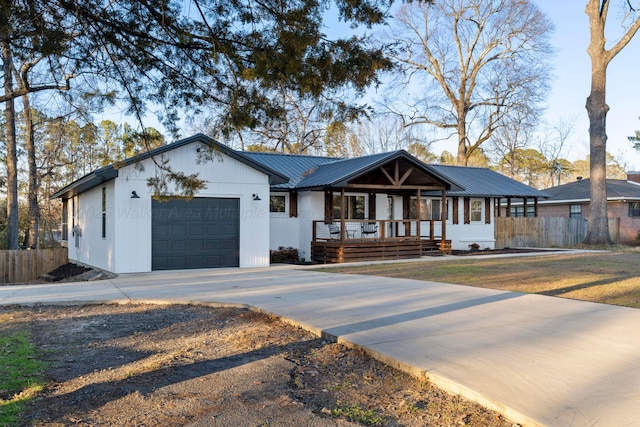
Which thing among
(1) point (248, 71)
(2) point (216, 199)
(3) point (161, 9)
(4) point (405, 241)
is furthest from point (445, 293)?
(4) point (405, 241)

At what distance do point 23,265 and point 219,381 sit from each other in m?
16.4

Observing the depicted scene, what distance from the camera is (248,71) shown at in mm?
6844

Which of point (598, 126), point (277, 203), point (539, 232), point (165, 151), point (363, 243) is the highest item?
point (598, 126)

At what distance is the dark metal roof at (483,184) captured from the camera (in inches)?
990

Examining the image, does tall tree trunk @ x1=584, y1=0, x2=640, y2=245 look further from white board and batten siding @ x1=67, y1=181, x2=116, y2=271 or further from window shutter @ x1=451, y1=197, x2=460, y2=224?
white board and batten siding @ x1=67, y1=181, x2=116, y2=271

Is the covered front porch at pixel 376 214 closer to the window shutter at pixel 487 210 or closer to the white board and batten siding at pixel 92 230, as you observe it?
the window shutter at pixel 487 210

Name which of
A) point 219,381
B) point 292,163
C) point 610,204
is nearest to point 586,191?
point 610,204

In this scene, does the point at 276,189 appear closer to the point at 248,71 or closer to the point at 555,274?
the point at 555,274

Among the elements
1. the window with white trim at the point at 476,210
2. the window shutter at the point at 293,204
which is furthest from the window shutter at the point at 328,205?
the window with white trim at the point at 476,210

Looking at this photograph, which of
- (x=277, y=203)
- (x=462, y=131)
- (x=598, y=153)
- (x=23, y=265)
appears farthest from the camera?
(x=462, y=131)

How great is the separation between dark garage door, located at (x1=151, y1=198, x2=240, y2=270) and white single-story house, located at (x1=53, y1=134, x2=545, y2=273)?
0.10 feet

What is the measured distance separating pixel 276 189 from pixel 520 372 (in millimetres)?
15424

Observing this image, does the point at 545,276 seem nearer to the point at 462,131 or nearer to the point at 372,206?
the point at 372,206

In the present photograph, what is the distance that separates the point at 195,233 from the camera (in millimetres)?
15828
